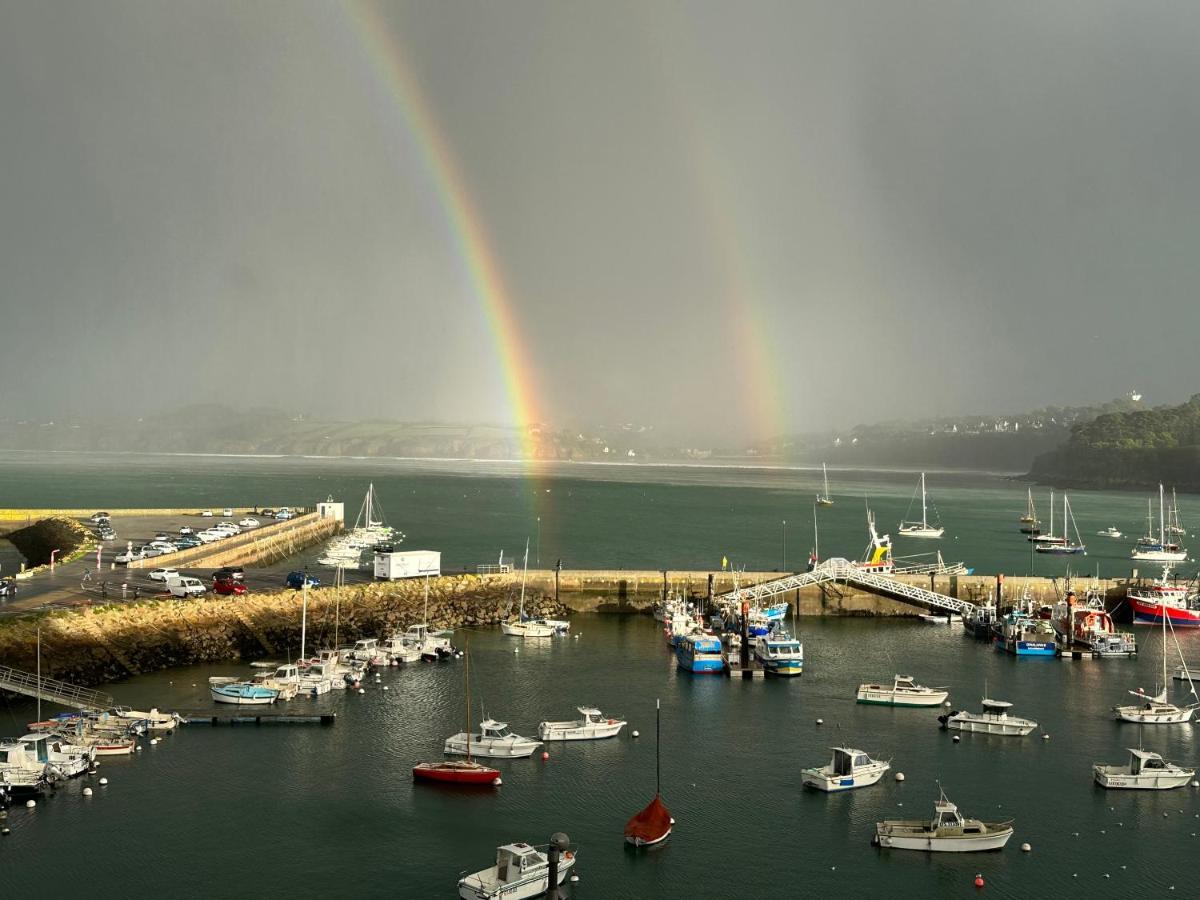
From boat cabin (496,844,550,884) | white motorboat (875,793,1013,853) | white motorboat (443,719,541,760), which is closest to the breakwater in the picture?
white motorboat (443,719,541,760)

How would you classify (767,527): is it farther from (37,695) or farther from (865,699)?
(37,695)

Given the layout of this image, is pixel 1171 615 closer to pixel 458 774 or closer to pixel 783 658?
pixel 783 658

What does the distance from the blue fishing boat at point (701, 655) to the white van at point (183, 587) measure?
19972 mm

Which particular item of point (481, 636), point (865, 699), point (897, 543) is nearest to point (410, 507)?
point (897, 543)

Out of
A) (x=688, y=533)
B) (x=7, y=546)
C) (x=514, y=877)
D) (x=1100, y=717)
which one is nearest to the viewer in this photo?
(x=514, y=877)

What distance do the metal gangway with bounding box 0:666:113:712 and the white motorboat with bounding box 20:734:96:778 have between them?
3.53 metres

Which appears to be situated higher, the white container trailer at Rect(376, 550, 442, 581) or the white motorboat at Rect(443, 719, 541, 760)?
the white container trailer at Rect(376, 550, 442, 581)

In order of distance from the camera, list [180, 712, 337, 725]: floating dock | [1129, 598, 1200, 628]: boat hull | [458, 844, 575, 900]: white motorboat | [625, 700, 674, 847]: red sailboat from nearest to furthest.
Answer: [458, 844, 575, 900]: white motorboat
[625, 700, 674, 847]: red sailboat
[180, 712, 337, 725]: floating dock
[1129, 598, 1200, 628]: boat hull

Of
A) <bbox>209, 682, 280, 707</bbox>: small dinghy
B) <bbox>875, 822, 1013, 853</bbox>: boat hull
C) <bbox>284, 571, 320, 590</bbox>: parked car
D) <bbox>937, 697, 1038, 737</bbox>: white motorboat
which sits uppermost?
<bbox>284, 571, 320, 590</bbox>: parked car

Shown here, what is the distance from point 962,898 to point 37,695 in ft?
82.5

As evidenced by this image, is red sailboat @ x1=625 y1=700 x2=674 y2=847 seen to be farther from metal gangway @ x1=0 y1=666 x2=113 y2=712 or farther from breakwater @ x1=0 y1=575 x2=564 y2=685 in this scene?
breakwater @ x1=0 y1=575 x2=564 y2=685

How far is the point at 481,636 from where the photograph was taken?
46688 millimetres

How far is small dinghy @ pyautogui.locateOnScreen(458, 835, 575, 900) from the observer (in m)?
20.3

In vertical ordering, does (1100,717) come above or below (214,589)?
below
